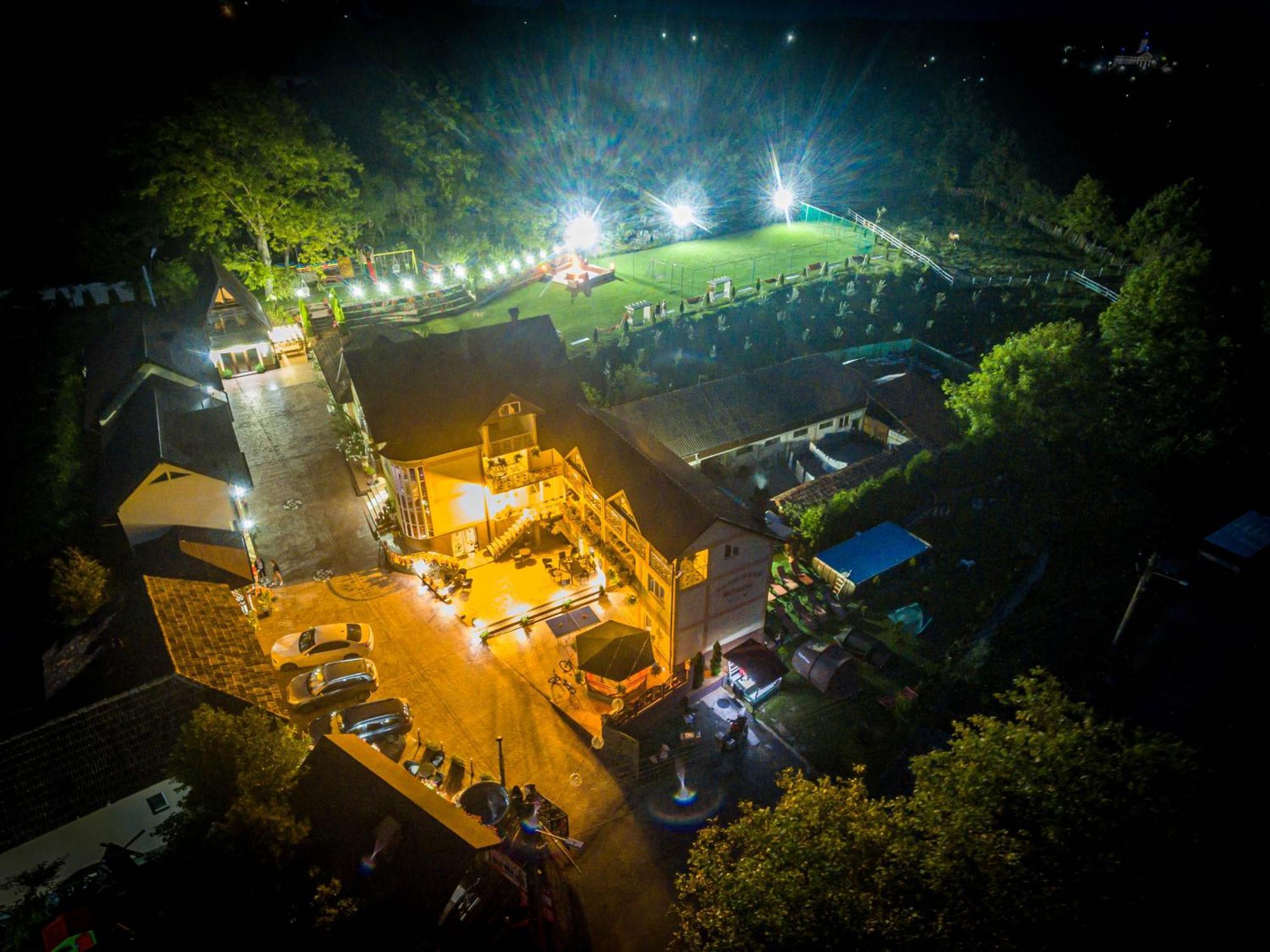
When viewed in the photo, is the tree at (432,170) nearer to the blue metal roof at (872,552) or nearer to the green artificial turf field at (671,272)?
the green artificial turf field at (671,272)

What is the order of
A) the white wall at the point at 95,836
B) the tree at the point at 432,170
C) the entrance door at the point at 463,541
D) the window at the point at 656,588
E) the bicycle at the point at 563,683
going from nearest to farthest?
the white wall at the point at 95,836
the window at the point at 656,588
the bicycle at the point at 563,683
the entrance door at the point at 463,541
the tree at the point at 432,170

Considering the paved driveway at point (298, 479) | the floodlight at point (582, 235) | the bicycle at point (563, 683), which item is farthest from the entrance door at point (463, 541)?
the floodlight at point (582, 235)

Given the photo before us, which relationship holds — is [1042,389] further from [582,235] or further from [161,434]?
[582,235]

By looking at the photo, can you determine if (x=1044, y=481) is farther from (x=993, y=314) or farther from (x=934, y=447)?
(x=993, y=314)

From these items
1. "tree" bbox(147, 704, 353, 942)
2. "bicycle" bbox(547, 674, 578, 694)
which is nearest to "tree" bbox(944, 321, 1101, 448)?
"bicycle" bbox(547, 674, 578, 694)

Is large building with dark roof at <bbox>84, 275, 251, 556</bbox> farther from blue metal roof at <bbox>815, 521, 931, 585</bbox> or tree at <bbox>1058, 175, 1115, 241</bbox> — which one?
tree at <bbox>1058, 175, 1115, 241</bbox>

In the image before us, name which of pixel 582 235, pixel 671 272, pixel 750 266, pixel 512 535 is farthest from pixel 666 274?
pixel 512 535
